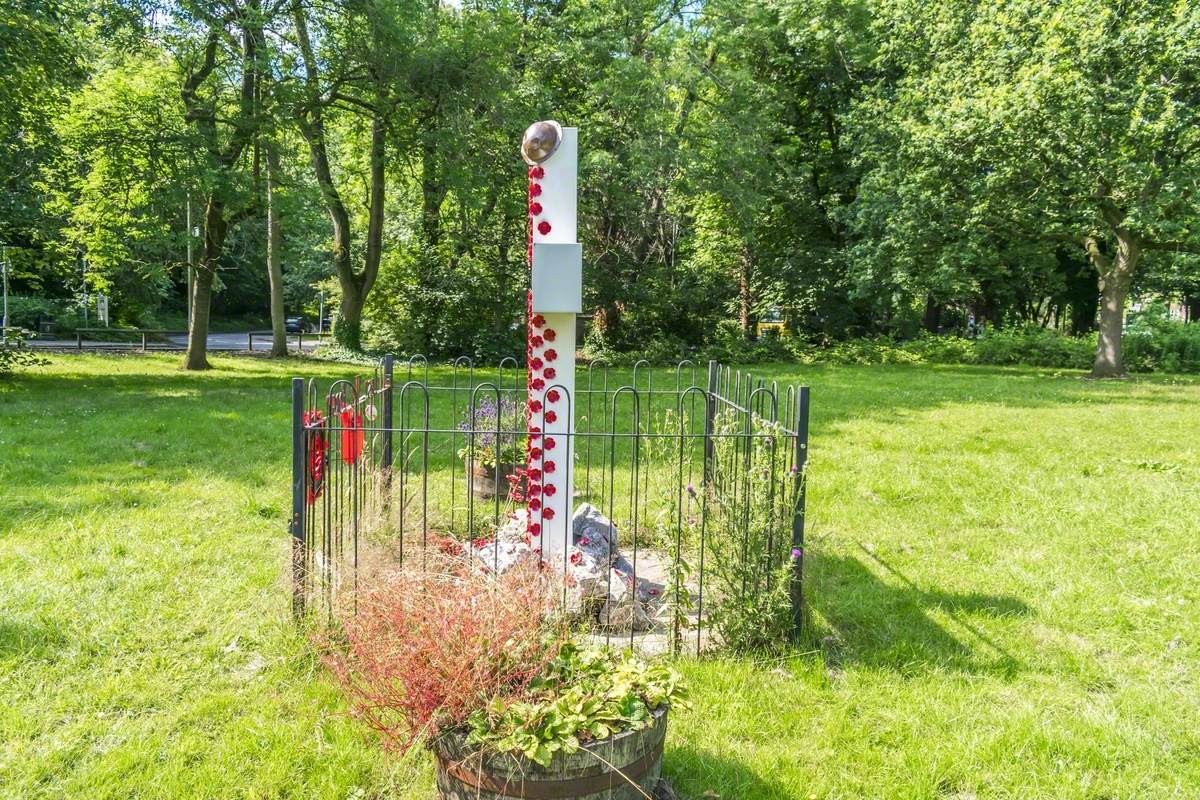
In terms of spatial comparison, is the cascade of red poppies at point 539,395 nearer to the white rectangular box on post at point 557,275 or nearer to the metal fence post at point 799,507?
the white rectangular box on post at point 557,275

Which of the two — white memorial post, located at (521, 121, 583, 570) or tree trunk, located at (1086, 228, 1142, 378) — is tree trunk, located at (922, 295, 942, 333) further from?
white memorial post, located at (521, 121, 583, 570)

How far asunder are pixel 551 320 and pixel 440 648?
7.00ft

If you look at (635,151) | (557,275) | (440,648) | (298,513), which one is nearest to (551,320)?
(557,275)

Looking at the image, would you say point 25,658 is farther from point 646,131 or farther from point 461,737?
Result: point 646,131

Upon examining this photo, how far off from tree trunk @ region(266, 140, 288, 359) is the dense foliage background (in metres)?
0.08

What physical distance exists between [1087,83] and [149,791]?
17068 mm

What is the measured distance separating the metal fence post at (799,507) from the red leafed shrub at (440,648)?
1.44 meters

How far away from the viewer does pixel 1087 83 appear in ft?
44.8

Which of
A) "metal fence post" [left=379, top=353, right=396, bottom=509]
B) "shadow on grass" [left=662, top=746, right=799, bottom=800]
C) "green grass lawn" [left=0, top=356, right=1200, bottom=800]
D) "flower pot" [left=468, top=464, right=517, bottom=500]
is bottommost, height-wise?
"shadow on grass" [left=662, top=746, right=799, bottom=800]

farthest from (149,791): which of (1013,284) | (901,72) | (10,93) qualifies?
(1013,284)

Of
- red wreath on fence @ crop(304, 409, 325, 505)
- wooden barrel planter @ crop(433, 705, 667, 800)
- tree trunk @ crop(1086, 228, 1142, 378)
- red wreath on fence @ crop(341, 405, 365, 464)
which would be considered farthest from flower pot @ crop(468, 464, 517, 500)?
tree trunk @ crop(1086, 228, 1142, 378)

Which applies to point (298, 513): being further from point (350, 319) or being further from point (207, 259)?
point (350, 319)

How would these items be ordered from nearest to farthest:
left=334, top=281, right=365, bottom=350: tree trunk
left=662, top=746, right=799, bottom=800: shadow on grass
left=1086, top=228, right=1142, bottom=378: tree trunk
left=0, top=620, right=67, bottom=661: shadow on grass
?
1. left=662, top=746, right=799, bottom=800: shadow on grass
2. left=0, top=620, right=67, bottom=661: shadow on grass
3. left=1086, top=228, right=1142, bottom=378: tree trunk
4. left=334, top=281, right=365, bottom=350: tree trunk

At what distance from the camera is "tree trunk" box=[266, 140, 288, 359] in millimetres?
13133
